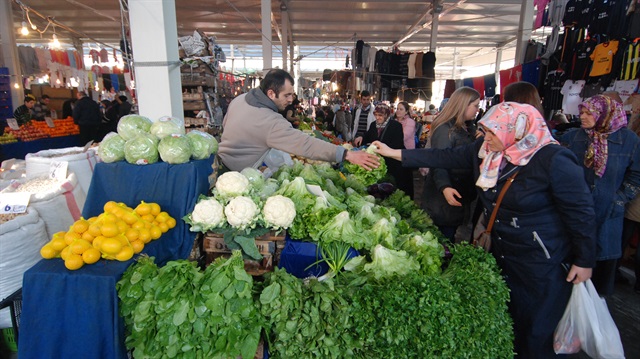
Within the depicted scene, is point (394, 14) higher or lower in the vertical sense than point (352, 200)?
higher

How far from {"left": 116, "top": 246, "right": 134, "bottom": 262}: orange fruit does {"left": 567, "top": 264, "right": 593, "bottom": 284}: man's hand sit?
7.95ft

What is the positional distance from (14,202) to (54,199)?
0.74 ft

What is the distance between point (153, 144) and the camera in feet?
7.32

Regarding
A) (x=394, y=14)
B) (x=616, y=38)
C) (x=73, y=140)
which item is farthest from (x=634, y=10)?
(x=73, y=140)

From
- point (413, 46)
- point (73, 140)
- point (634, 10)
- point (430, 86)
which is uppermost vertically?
point (413, 46)

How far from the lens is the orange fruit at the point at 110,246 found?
1741 millimetres

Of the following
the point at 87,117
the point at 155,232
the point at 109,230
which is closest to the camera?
the point at 109,230

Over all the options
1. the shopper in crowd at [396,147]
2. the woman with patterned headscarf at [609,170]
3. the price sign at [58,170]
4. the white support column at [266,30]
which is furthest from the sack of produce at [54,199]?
the white support column at [266,30]

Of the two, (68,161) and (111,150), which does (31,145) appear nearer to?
(68,161)

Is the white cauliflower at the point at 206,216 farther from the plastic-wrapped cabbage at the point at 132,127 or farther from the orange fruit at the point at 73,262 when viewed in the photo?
the plastic-wrapped cabbage at the point at 132,127

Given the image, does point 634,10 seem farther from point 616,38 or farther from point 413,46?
point 413,46

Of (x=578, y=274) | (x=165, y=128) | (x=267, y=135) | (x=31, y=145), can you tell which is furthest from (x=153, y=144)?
(x=31, y=145)

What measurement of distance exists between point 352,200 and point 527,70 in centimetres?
564

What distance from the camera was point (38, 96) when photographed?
13234 mm
